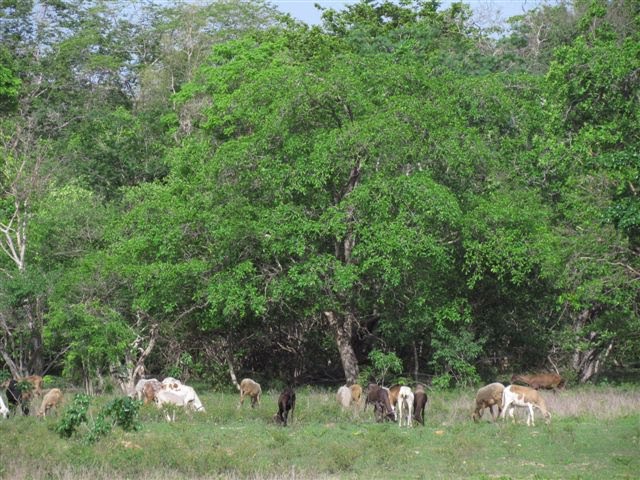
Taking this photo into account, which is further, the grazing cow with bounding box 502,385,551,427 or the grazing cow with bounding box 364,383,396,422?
the grazing cow with bounding box 364,383,396,422

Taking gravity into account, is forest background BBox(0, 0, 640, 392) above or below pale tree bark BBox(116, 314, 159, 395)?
above

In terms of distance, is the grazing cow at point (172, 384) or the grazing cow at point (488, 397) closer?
the grazing cow at point (488, 397)

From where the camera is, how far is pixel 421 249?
2564 cm

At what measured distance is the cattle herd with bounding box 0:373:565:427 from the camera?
21.5 m

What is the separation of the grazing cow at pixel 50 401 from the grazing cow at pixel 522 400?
34.5 feet

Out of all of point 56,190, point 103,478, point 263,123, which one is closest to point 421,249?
point 263,123

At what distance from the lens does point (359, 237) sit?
90.3ft

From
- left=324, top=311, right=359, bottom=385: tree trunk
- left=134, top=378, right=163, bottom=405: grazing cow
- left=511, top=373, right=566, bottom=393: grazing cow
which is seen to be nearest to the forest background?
left=324, top=311, right=359, bottom=385: tree trunk

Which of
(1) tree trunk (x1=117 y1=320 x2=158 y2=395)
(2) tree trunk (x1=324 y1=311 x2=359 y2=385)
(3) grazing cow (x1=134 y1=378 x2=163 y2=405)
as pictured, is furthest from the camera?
(2) tree trunk (x1=324 y1=311 x2=359 y2=385)

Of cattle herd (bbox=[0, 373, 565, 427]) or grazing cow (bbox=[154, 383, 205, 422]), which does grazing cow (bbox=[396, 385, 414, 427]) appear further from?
grazing cow (bbox=[154, 383, 205, 422])

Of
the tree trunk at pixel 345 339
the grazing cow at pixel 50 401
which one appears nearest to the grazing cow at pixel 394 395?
the tree trunk at pixel 345 339

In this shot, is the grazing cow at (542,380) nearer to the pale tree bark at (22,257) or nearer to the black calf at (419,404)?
the black calf at (419,404)

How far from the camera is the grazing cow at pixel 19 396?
23703mm

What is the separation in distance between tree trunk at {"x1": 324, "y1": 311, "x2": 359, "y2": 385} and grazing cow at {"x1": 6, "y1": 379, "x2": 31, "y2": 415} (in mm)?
9173
